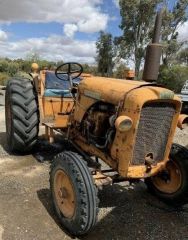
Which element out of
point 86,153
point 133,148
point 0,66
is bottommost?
point 0,66

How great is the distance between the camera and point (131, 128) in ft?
12.6

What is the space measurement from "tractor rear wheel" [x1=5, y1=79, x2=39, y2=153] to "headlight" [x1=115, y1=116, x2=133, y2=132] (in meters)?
2.55

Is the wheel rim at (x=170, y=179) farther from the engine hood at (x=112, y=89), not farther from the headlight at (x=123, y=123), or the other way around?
the headlight at (x=123, y=123)

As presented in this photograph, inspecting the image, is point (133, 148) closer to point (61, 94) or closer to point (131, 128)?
point (131, 128)

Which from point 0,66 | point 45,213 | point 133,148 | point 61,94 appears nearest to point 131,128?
point 133,148

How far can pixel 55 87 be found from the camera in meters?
6.25

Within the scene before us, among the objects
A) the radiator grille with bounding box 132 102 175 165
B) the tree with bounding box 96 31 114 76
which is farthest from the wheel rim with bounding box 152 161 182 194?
the tree with bounding box 96 31 114 76

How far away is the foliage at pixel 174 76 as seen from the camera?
28389 millimetres

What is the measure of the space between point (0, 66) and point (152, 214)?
32501mm

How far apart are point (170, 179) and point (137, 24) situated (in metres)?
27.7

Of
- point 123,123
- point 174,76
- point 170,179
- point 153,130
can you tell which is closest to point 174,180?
point 170,179

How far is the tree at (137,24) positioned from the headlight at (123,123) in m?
26.8

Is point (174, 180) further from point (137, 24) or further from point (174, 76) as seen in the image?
point (137, 24)

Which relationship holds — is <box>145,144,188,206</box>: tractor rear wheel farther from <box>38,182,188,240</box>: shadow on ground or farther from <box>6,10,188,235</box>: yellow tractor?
<box>38,182,188,240</box>: shadow on ground
